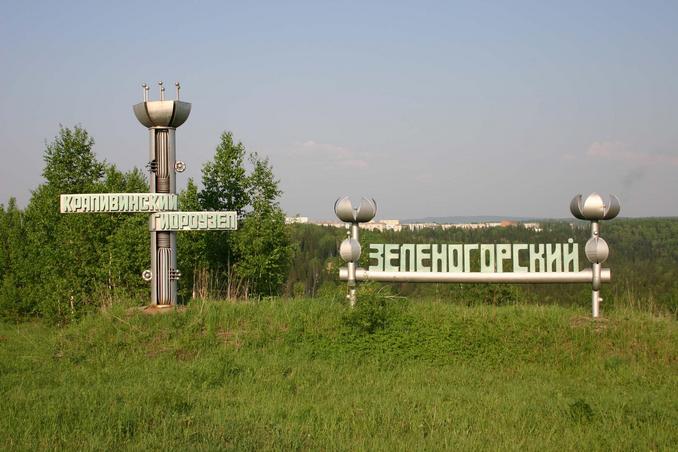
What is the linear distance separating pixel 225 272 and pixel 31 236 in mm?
6502

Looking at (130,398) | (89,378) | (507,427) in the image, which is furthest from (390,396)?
(89,378)

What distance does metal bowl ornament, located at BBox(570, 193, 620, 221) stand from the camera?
11.0m

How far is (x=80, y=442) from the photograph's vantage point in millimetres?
6016

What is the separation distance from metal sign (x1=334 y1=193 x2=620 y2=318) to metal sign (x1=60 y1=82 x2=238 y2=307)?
261 centimetres

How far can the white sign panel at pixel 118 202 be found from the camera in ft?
41.0

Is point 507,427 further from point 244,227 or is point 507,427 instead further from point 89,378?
point 244,227

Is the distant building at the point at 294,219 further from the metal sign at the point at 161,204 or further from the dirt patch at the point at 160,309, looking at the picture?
the dirt patch at the point at 160,309

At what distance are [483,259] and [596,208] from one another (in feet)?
6.86

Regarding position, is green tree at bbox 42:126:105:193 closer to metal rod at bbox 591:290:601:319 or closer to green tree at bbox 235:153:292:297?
green tree at bbox 235:153:292:297

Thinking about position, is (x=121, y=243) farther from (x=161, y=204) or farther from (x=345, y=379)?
(x=345, y=379)

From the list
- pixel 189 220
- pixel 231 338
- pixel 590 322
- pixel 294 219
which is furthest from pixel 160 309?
pixel 294 219

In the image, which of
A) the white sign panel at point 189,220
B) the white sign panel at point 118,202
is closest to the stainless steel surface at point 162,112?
the white sign panel at point 118,202

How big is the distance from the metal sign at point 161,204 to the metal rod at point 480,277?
9.61ft

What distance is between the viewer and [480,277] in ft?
37.4
